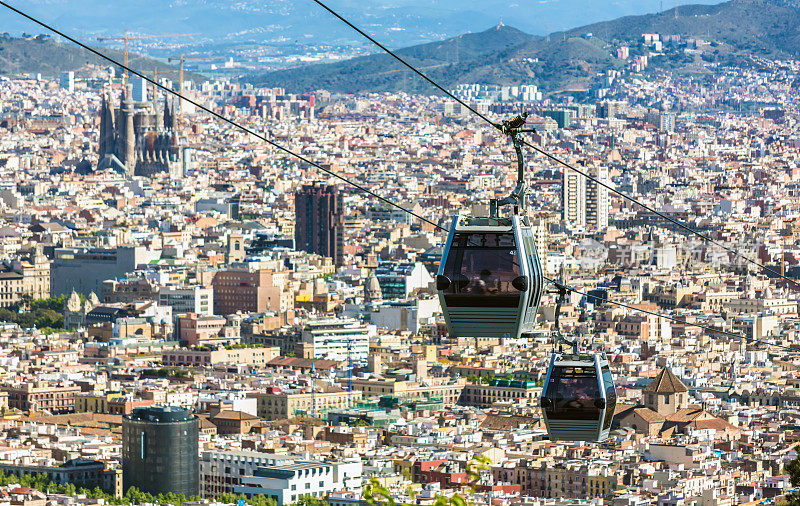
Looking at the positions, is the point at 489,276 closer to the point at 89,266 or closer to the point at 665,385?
the point at 665,385

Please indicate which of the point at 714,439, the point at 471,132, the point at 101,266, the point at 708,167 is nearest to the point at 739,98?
the point at 471,132

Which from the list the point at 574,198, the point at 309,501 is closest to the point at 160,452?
the point at 309,501

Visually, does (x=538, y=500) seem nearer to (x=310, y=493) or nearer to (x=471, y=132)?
(x=310, y=493)

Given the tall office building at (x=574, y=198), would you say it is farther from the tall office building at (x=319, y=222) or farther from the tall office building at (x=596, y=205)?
the tall office building at (x=319, y=222)

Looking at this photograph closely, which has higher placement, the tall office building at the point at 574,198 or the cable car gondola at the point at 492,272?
the tall office building at the point at 574,198

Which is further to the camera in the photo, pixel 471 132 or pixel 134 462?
pixel 471 132

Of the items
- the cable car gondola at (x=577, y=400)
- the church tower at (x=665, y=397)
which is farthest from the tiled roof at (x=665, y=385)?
the cable car gondola at (x=577, y=400)
